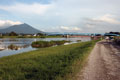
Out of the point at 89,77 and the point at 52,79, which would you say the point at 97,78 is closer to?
the point at 89,77

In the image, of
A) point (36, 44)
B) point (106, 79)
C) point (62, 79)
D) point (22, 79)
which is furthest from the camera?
point (36, 44)

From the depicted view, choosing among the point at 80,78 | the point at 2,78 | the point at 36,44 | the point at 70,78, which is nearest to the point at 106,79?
the point at 80,78

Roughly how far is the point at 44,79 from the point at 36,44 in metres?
34.5

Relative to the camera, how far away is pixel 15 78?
291 inches

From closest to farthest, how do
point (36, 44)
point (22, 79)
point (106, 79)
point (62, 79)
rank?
point (62, 79) → point (106, 79) → point (22, 79) → point (36, 44)

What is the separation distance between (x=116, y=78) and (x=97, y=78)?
37.4 inches

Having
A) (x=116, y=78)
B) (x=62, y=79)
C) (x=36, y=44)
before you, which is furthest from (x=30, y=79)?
A: (x=36, y=44)

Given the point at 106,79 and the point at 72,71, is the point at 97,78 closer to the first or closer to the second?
the point at 106,79

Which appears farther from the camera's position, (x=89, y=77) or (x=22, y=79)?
(x=22, y=79)

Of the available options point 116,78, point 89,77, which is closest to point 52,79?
point 89,77

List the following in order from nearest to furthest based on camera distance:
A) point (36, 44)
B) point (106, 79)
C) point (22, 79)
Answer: point (106, 79) → point (22, 79) → point (36, 44)

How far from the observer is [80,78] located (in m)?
6.60

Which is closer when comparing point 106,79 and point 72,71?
point 106,79

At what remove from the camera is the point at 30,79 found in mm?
6918
